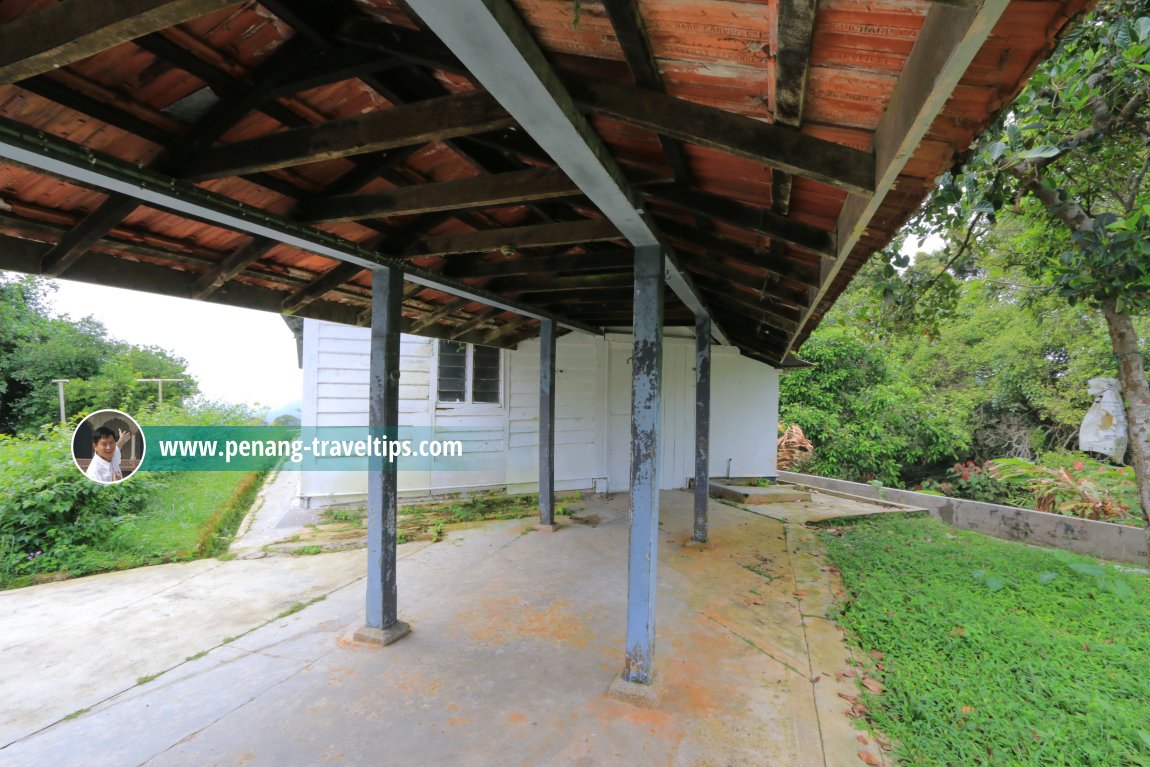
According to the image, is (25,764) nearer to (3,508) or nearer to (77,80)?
(77,80)

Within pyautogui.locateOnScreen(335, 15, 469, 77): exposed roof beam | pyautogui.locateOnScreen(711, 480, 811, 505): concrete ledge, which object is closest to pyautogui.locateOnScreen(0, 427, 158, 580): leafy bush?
pyautogui.locateOnScreen(335, 15, 469, 77): exposed roof beam

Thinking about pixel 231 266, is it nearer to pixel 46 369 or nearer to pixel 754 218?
pixel 754 218

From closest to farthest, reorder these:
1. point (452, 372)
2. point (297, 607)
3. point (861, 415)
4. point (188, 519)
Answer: point (297, 607), point (188, 519), point (452, 372), point (861, 415)

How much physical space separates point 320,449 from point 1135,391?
8673mm

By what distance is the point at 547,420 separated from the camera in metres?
5.57

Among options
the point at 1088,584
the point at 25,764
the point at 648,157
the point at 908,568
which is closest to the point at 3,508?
the point at 25,764

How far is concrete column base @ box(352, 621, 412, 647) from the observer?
3.00 meters

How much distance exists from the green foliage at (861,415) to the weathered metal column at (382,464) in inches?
353

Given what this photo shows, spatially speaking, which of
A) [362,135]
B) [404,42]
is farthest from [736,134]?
[362,135]

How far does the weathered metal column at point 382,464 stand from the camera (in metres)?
3.01

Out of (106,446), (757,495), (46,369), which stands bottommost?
(757,495)

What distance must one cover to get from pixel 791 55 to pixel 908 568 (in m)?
5.22

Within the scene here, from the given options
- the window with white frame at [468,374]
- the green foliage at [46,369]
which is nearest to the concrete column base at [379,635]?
the window with white frame at [468,374]

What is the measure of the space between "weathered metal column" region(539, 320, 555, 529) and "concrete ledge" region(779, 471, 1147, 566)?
6331 millimetres
